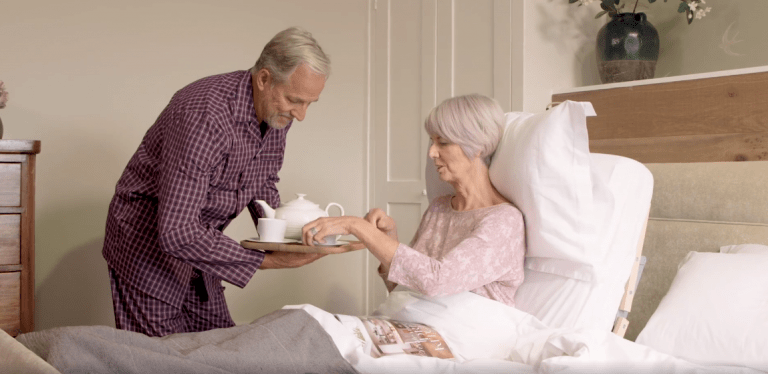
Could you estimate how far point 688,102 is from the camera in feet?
7.80

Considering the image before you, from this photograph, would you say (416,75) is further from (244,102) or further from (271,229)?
(271,229)

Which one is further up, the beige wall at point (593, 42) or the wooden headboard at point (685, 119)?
the beige wall at point (593, 42)

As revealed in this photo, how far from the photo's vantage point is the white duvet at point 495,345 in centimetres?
140

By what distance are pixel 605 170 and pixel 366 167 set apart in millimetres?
2198

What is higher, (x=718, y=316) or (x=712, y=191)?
(x=712, y=191)

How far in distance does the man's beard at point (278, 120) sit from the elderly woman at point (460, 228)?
0.36 metres

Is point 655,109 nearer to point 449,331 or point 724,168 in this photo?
point 724,168

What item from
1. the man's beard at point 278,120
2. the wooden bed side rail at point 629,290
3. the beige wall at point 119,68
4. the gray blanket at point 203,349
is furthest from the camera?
the beige wall at point 119,68

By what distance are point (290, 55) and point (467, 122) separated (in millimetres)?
495

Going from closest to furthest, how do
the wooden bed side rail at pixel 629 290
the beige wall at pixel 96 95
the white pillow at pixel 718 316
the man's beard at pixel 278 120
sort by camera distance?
the white pillow at pixel 718 316 < the wooden bed side rail at pixel 629 290 < the man's beard at pixel 278 120 < the beige wall at pixel 96 95

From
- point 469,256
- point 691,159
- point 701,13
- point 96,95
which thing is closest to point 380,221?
point 469,256

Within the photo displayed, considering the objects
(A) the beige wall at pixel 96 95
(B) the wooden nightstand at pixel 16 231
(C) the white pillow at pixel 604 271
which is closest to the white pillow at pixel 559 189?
(C) the white pillow at pixel 604 271

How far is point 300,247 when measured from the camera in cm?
161

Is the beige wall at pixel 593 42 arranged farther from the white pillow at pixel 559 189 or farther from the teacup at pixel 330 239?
the teacup at pixel 330 239
